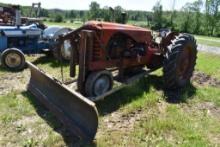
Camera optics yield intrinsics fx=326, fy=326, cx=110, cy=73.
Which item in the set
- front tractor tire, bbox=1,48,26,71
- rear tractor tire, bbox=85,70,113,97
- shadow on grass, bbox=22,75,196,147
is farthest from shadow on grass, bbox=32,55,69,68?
rear tractor tire, bbox=85,70,113,97

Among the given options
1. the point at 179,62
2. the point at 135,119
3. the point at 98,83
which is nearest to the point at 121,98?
the point at 98,83

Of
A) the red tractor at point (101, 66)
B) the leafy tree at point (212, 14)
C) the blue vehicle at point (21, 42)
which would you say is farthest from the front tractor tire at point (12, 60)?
the leafy tree at point (212, 14)

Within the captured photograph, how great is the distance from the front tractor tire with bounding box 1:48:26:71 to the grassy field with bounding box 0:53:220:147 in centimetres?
202

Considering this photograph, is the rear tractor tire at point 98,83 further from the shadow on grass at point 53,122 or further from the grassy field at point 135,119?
the shadow on grass at point 53,122

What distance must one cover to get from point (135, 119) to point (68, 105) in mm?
1111

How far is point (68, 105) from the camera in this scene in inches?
199

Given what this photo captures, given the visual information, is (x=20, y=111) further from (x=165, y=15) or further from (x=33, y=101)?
(x=165, y=15)

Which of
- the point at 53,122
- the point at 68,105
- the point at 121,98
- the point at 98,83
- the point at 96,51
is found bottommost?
the point at 53,122

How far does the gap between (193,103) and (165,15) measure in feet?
163

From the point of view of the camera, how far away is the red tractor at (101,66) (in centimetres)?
488

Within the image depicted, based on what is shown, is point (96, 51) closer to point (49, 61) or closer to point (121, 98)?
point (121, 98)

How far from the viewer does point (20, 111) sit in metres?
5.52

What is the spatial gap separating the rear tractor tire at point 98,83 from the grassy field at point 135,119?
22 cm

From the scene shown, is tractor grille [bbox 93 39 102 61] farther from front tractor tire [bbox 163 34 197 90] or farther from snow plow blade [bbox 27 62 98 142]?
front tractor tire [bbox 163 34 197 90]
